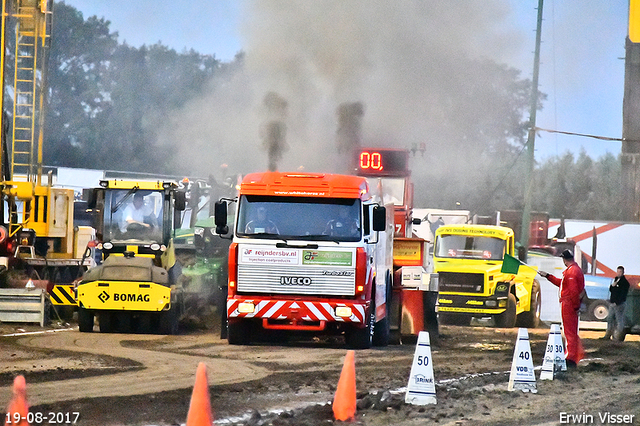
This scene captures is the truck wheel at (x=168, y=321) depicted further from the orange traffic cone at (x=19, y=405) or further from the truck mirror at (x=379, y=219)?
the orange traffic cone at (x=19, y=405)

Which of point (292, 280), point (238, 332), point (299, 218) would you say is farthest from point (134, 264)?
point (299, 218)

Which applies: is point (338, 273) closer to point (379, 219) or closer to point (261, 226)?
point (379, 219)

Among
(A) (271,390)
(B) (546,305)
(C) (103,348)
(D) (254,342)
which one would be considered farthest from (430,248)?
(A) (271,390)

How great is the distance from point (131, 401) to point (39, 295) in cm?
969

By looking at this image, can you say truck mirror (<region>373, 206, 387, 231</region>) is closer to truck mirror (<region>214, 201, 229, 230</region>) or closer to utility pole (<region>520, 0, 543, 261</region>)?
truck mirror (<region>214, 201, 229, 230</region>)

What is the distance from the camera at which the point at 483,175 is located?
62000 millimetres

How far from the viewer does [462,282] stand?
2589 centimetres

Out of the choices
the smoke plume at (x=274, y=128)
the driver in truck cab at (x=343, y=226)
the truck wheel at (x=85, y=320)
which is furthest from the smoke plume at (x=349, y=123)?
the driver in truck cab at (x=343, y=226)

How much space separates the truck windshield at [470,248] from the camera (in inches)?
1044

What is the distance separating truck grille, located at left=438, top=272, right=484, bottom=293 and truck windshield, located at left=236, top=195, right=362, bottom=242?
33.6ft

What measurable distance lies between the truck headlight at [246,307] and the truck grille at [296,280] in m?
0.23

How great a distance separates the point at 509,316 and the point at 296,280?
429 inches

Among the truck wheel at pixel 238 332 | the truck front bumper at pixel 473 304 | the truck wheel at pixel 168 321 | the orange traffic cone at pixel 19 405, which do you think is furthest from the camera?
the truck front bumper at pixel 473 304

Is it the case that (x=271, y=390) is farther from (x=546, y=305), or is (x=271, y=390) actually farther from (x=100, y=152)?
(x=100, y=152)
